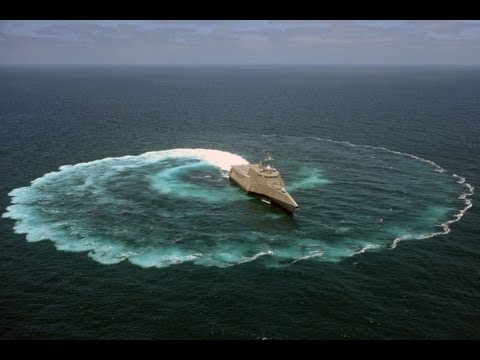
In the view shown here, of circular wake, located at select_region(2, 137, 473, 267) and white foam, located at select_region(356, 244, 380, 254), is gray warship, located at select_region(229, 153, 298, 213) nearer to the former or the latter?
circular wake, located at select_region(2, 137, 473, 267)

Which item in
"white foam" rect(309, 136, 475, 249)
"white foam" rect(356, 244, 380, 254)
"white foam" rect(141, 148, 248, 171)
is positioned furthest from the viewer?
"white foam" rect(141, 148, 248, 171)

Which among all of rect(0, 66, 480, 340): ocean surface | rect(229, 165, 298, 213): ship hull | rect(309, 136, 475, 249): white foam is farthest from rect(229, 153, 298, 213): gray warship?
rect(309, 136, 475, 249): white foam

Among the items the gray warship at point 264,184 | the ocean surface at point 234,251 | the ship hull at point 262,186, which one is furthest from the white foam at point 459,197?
the gray warship at point 264,184

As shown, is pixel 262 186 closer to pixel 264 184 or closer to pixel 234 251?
pixel 264 184

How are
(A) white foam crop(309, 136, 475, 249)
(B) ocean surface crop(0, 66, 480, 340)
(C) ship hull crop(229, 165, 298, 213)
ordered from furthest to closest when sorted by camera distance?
(C) ship hull crop(229, 165, 298, 213) < (A) white foam crop(309, 136, 475, 249) < (B) ocean surface crop(0, 66, 480, 340)

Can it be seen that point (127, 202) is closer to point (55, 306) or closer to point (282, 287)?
point (55, 306)

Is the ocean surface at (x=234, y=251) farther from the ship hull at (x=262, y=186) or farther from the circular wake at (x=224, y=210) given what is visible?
the ship hull at (x=262, y=186)

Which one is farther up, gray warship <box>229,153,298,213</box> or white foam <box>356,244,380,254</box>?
gray warship <box>229,153,298,213</box>
